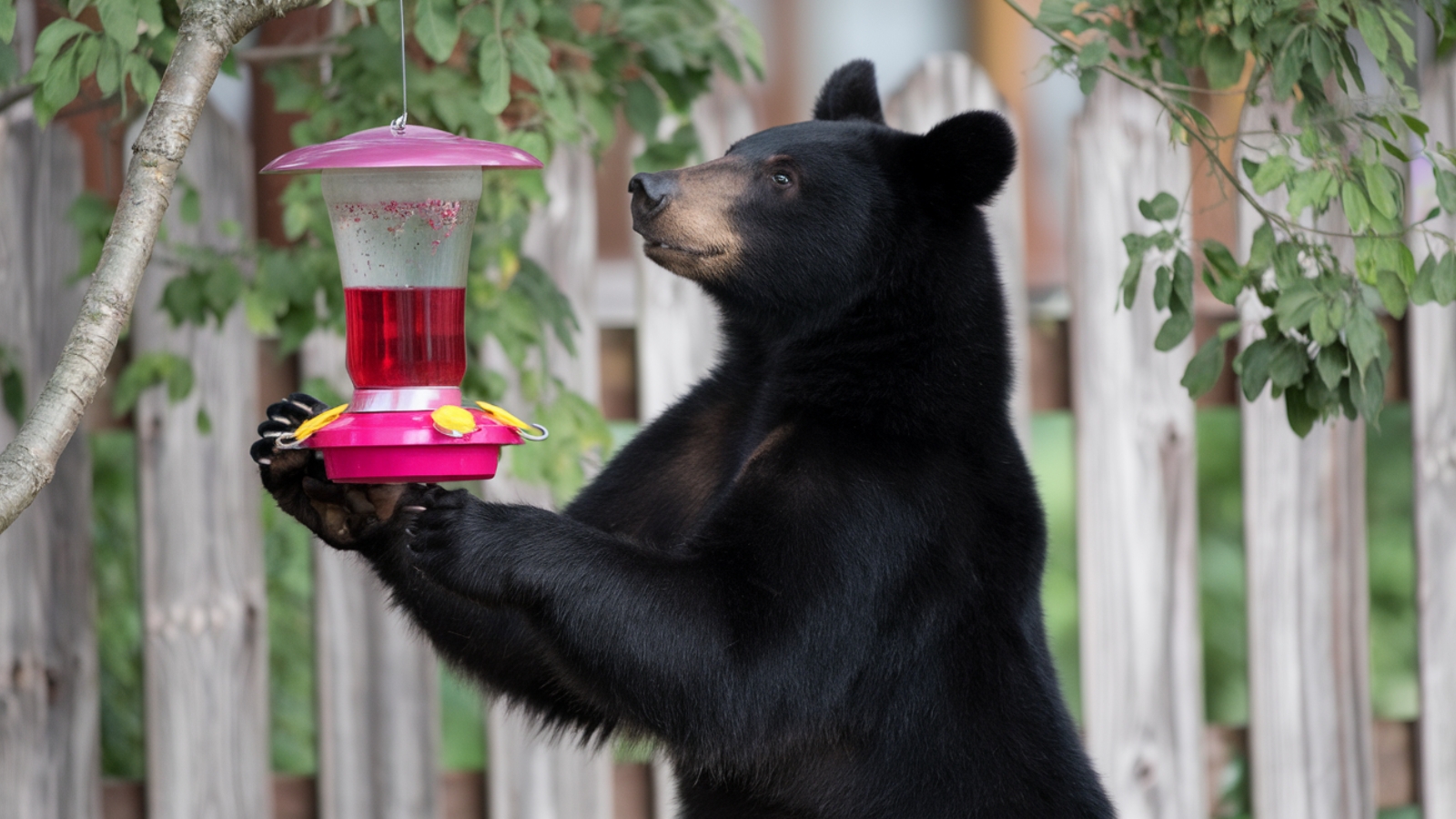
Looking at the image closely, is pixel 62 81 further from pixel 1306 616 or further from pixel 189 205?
pixel 1306 616

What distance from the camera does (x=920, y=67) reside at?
155 inches

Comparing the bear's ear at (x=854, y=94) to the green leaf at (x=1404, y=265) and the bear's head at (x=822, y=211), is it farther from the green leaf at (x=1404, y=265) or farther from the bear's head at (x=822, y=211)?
the green leaf at (x=1404, y=265)

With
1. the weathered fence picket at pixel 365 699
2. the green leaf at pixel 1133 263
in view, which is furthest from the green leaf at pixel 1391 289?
the weathered fence picket at pixel 365 699

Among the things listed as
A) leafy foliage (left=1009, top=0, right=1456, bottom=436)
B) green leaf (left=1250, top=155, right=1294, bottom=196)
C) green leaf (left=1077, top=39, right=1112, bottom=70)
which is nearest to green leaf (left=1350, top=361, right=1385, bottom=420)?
leafy foliage (left=1009, top=0, right=1456, bottom=436)

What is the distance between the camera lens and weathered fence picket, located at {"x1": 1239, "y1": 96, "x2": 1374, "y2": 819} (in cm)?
394

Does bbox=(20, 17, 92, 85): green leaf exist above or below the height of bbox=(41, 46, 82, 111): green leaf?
above

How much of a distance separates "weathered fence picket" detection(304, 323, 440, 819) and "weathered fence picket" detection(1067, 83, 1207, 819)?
1.66 m

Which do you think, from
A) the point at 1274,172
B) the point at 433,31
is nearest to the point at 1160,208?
the point at 1274,172

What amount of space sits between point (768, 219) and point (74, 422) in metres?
1.23

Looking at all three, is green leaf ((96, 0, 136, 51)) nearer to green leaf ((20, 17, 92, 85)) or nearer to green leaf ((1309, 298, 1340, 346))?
green leaf ((20, 17, 92, 85))

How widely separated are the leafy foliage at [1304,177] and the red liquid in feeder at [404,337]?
3.29 ft

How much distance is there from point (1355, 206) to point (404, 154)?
1316mm

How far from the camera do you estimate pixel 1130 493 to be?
3912 mm

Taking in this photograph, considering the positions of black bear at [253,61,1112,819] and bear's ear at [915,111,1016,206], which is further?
bear's ear at [915,111,1016,206]
